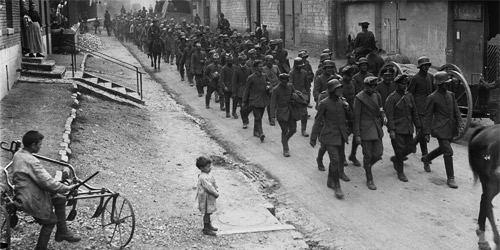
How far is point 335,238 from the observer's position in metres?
8.66

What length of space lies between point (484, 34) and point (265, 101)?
8329 mm

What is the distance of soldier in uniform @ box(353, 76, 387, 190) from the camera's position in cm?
1068

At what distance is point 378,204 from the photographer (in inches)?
388

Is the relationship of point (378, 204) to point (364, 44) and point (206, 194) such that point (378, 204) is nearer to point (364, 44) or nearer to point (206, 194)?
point (206, 194)

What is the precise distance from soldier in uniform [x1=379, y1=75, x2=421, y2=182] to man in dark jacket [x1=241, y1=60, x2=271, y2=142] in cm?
412

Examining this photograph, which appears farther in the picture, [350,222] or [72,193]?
[350,222]

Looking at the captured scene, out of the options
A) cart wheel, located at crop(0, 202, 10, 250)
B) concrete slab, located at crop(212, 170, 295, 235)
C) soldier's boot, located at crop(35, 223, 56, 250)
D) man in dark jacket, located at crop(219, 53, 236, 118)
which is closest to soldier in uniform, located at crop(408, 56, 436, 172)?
concrete slab, located at crop(212, 170, 295, 235)

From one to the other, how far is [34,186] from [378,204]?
16.6ft

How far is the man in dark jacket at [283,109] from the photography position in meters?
13.1

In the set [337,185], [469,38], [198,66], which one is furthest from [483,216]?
[198,66]

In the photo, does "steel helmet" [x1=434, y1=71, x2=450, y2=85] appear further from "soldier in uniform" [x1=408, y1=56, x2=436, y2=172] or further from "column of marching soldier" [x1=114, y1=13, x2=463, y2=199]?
"soldier in uniform" [x1=408, y1=56, x2=436, y2=172]

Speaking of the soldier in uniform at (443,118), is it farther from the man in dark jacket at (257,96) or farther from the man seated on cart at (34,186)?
the man seated on cart at (34,186)

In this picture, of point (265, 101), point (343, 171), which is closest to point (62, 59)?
point (265, 101)

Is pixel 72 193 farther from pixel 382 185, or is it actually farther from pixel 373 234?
pixel 382 185
